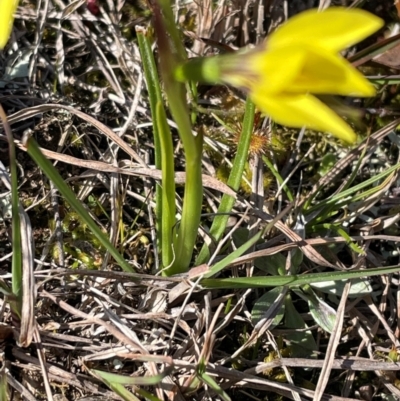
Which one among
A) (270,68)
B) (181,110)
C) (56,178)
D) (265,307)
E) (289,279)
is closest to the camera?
(270,68)

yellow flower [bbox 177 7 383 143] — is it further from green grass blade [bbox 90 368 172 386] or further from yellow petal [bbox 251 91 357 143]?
green grass blade [bbox 90 368 172 386]

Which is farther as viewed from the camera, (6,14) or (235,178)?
(235,178)

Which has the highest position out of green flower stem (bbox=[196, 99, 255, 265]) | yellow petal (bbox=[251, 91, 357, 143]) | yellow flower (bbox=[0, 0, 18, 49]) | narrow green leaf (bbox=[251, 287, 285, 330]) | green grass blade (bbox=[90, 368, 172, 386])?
yellow flower (bbox=[0, 0, 18, 49])

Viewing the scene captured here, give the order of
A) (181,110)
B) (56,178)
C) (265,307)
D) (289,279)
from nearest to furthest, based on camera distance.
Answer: (181,110) → (56,178) → (289,279) → (265,307)

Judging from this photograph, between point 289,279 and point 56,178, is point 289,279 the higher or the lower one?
the lower one

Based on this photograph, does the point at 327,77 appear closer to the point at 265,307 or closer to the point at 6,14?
the point at 6,14

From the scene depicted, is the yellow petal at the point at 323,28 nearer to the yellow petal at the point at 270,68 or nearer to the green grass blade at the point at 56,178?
the yellow petal at the point at 270,68

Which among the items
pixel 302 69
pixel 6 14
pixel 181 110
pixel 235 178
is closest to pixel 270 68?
pixel 302 69

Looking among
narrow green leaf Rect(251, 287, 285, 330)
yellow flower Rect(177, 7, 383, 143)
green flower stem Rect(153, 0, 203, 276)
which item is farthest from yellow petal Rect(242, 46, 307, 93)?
narrow green leaf Rect(251, 287, 285, 330)
